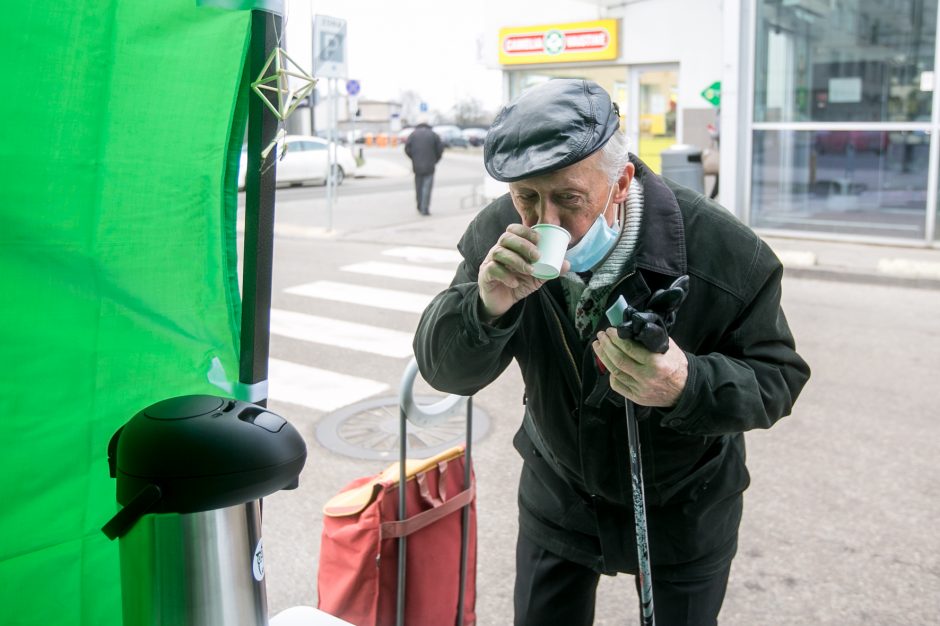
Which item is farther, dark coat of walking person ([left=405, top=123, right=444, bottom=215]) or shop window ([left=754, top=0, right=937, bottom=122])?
dark coat of walking person ([left=405, top=123, right=444, bottom=215])

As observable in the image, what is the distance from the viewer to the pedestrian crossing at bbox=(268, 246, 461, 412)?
21.1 ft

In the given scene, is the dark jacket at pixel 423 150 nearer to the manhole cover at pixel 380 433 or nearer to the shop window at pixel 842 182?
the shop window at pixel 842 182

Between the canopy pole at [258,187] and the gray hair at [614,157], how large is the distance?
0.70 meters

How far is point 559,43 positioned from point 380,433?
12.7m

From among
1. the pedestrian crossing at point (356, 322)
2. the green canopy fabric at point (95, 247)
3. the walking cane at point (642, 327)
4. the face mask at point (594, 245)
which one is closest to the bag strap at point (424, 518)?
the green canopy fabric at point (95, 247)

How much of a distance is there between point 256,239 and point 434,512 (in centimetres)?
98

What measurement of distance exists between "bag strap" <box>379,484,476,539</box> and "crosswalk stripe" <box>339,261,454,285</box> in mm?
7878

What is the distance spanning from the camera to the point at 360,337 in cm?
799

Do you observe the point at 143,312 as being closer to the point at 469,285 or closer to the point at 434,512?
the point at 469,285

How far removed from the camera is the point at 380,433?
18.2 ft

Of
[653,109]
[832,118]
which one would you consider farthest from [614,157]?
[653,109]

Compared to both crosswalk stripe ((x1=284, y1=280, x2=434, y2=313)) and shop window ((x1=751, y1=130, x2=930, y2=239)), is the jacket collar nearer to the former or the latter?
crosswalk stripe ((x1=284, y1=280, x2=434, y2=313))

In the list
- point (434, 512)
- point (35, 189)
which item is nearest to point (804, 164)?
point (434, 512)

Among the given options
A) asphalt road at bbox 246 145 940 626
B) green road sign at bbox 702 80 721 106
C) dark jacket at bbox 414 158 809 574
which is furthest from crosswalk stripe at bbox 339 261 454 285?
dark jacket at bbox 414 158 809 574
